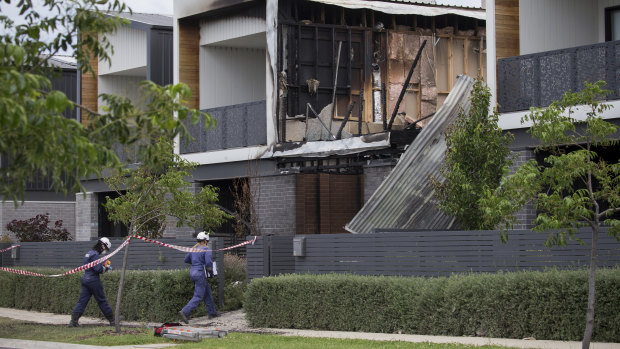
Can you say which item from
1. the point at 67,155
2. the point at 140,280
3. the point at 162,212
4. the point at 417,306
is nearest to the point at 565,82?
the point at 417,306

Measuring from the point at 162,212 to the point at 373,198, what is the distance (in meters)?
4.60

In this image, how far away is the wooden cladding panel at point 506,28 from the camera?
18.4m

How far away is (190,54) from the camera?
26625 millimetres

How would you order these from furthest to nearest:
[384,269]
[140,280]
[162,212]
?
[140,280] → [162,212] → [384,269]

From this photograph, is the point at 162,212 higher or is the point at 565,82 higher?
the point at 565,82

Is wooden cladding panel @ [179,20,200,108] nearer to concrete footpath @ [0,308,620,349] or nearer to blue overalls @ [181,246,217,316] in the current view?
concrete footpath @ [0,308,620,349]

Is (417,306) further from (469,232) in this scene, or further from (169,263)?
(169,263)

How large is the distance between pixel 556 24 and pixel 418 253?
6.37m

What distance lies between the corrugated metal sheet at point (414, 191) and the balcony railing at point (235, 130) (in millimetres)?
5361

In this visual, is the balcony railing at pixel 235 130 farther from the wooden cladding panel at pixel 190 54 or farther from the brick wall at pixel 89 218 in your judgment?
the brick wall at pixel 89 218

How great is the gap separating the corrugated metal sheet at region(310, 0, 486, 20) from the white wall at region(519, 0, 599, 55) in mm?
5856

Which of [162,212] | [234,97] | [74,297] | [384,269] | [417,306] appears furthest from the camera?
[234,97]

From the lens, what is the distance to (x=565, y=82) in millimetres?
17344

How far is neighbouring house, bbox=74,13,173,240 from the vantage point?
1102 inches
